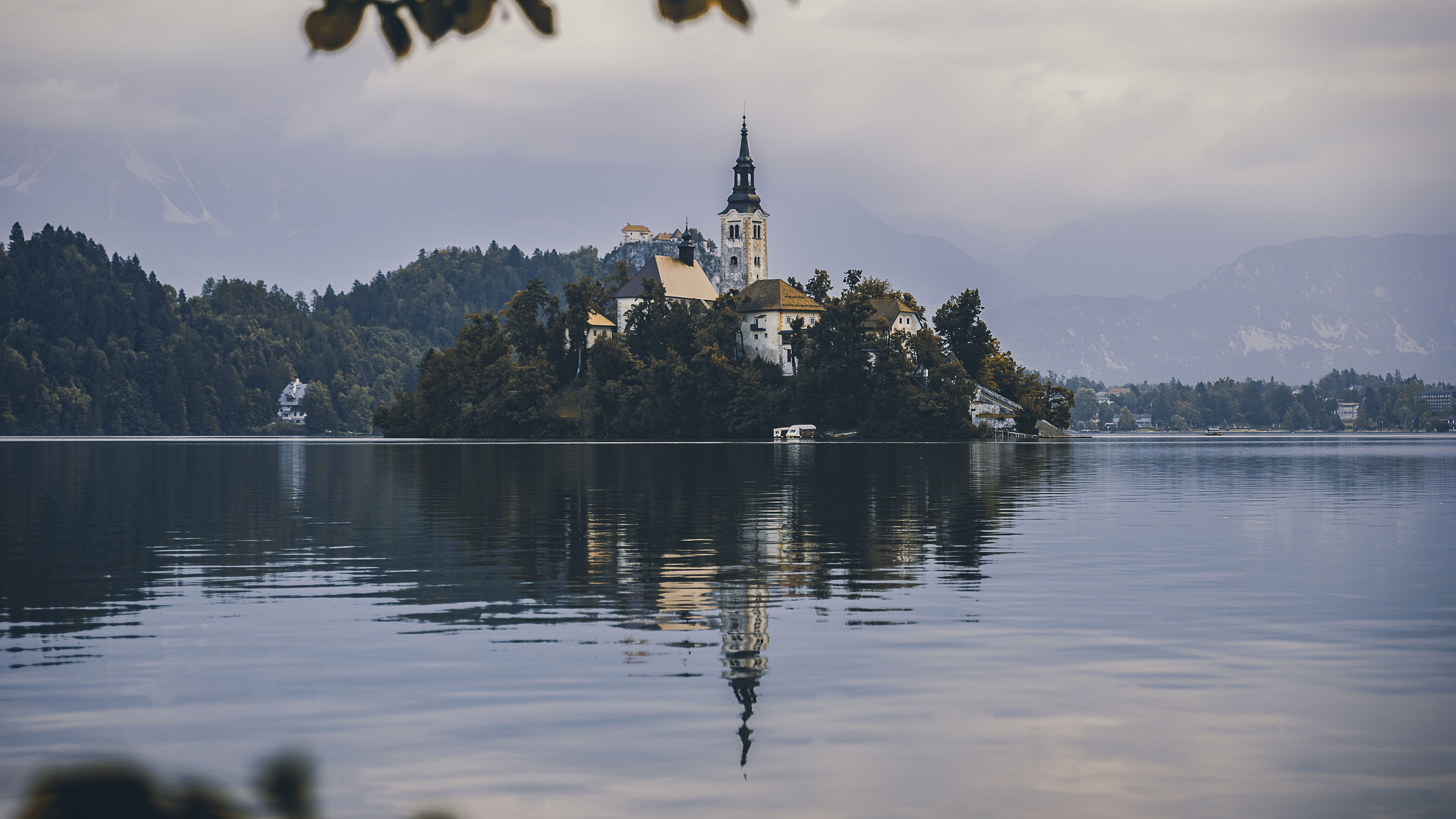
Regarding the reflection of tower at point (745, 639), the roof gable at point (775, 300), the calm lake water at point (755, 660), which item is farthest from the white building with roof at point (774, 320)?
the reflection of tower at point (745, 639)

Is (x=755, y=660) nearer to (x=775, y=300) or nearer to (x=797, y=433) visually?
(x=797, y=433)

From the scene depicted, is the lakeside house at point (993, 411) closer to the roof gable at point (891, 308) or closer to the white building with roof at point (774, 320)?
the roof gable at point (891, 308)

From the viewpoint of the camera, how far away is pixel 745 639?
19.6 meters

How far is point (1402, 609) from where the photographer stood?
76.2ft

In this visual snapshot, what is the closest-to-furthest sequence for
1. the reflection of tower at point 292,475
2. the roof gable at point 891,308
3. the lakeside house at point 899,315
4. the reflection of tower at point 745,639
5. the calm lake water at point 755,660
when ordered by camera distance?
1. the calm lake water at point 755,660
2. the reflection of tower at point 745,639
3. the reflection of tower at point 292,475
4. the roof gable at point 891,308
5. the lakeside house at point 899,315

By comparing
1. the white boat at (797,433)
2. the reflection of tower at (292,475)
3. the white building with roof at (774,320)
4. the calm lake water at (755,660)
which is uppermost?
the white building with roof at (774,320)

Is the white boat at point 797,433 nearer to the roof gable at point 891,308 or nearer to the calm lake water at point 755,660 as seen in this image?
the roof gable at point 891,308

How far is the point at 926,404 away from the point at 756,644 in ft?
464

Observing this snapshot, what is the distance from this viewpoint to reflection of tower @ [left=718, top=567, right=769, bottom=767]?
50.5 ft

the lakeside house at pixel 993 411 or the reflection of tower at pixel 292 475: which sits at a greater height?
the lakeside house at pixel 993 411

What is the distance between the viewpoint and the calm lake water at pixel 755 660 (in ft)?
40.5

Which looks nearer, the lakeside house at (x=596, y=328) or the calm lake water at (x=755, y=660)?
the calm lake water at (x=755, y=660)

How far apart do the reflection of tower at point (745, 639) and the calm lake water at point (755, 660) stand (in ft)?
0.26

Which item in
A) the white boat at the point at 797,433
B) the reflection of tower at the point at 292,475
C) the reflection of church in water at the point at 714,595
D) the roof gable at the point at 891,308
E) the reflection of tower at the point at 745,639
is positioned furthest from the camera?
the roof gable at the point at 891,308
